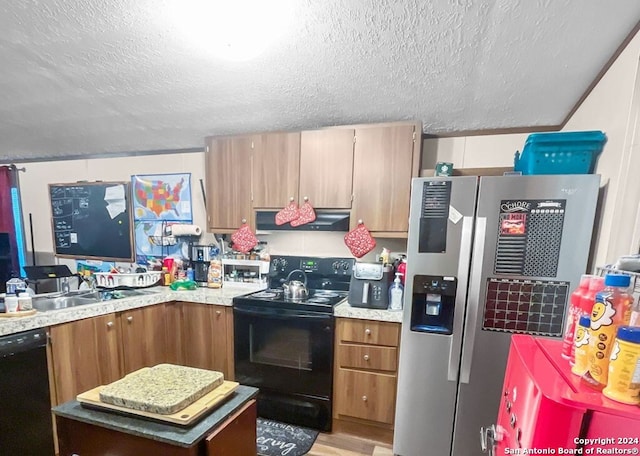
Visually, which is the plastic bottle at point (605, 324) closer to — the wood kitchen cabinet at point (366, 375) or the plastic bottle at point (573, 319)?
the plastic bottle at point (573, 319)

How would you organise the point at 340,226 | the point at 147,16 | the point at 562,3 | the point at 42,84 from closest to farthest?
the point at 562,3 < the point at 147,16 < the point at 42,84 < the point at 340,226

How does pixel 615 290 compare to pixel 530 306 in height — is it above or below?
above

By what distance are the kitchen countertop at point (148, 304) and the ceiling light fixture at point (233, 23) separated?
5.03ft

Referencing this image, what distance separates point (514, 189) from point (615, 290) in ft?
2.78

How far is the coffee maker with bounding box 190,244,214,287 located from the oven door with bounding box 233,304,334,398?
0.70 m

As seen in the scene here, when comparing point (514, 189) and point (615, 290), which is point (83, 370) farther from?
point (514, 189)

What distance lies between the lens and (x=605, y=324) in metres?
0.68

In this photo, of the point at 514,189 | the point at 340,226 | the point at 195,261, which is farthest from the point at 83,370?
the point at 514,189

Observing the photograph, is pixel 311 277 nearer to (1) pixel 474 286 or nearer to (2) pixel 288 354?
(2) pixel 288 354

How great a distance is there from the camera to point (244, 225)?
238 cm

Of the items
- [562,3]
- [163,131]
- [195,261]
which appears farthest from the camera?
[195,261]

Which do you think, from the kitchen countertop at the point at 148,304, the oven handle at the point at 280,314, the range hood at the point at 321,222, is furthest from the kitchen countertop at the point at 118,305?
the range hood at the point at 321,222

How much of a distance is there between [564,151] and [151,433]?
80.7 inches

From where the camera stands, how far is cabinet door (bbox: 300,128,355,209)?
2.11 metres
